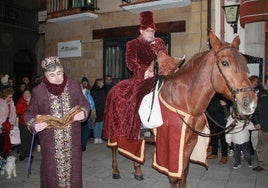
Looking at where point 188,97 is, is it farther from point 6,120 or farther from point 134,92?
point 6,120

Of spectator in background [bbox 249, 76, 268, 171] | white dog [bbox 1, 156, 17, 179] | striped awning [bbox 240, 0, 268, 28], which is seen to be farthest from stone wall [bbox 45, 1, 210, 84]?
white dog [bbox 1, 156, 17, 179]

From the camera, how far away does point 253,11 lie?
27.0ft

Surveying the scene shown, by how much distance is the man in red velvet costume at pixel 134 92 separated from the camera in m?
5.02

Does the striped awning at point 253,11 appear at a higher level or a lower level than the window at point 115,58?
higher

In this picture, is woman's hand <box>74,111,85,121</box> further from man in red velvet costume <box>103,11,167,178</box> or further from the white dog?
the white dog

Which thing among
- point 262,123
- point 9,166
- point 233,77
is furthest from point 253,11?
point 9,166

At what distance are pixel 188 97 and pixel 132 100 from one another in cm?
145

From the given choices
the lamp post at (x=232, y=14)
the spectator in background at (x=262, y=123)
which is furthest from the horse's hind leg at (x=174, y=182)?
the lamp post at (x=232, y=14)

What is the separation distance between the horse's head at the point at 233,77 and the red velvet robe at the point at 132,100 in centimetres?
152

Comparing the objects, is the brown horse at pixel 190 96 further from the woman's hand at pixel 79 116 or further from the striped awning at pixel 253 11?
the striped awning at pixel 253 11

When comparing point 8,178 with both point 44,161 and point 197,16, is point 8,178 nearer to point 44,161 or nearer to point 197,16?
point 44,161

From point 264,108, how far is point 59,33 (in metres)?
9.95

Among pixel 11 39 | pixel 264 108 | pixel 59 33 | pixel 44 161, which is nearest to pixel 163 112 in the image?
pixel 44 161

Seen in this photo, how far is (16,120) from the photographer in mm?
7941
